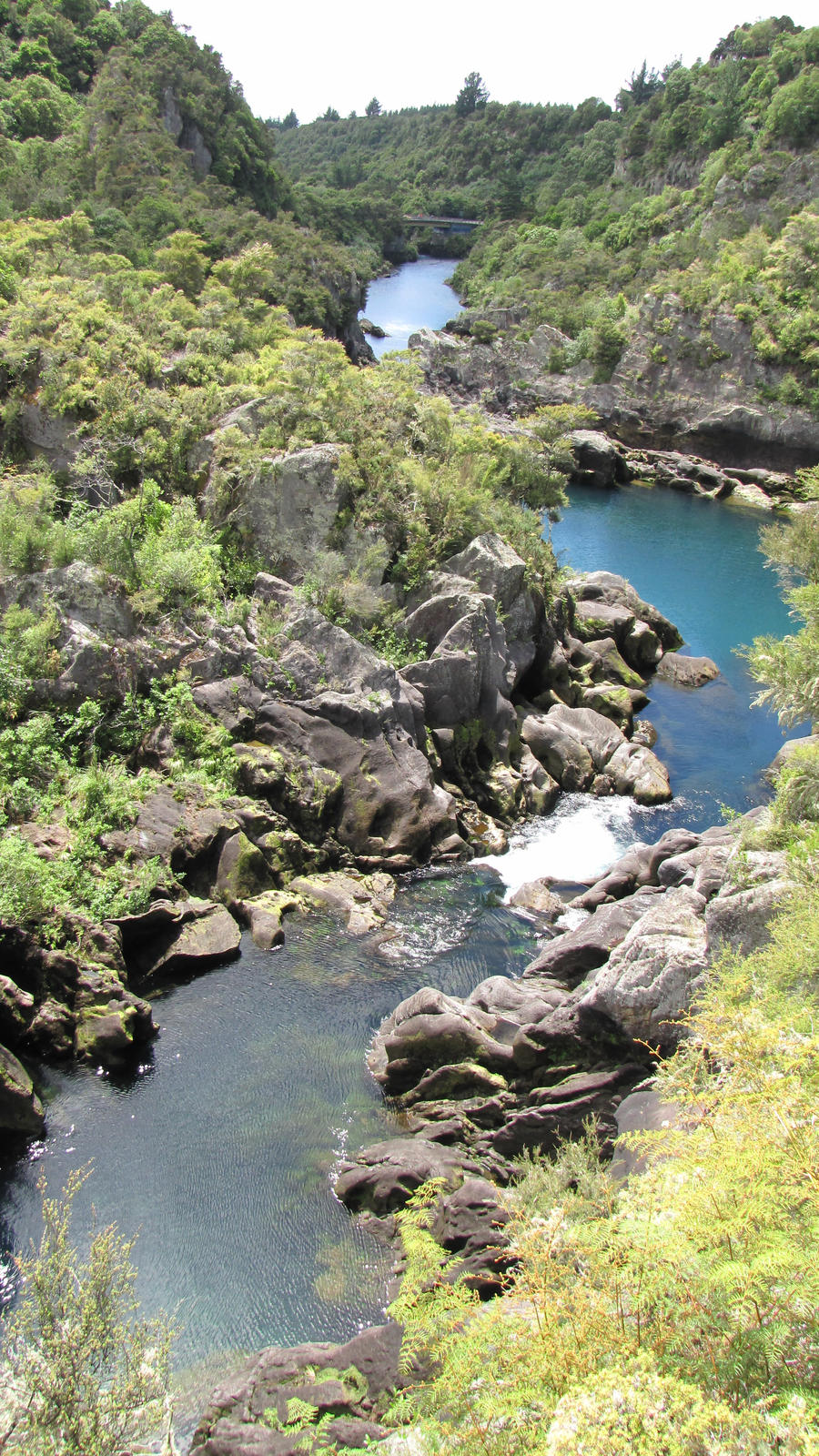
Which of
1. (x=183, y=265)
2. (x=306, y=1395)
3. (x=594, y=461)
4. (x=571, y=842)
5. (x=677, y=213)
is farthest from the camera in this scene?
(x=677, y=213)

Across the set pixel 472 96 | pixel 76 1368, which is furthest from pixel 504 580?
pixel 472 96

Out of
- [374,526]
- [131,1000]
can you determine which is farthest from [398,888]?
[374,526]

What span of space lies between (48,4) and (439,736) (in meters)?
84.8

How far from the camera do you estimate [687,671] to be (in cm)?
3531

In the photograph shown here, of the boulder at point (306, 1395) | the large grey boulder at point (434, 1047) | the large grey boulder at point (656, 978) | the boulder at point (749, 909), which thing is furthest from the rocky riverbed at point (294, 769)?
the boulder at point (749, 909)

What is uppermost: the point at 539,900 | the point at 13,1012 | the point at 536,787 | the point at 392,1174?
the point at 536,787

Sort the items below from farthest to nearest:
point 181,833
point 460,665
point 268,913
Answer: point 460,665 → point 181,833 → point 268,913

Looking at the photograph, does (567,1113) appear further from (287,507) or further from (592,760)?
(287,507)

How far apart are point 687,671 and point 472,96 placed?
603ft

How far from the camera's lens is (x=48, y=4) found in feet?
239

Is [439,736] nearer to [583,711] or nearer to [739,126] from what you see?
[583,711]

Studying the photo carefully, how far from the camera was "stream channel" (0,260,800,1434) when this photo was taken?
454 inches

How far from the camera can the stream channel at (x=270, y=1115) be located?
11523 millimetres

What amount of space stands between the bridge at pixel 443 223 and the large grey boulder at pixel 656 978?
519 ft
